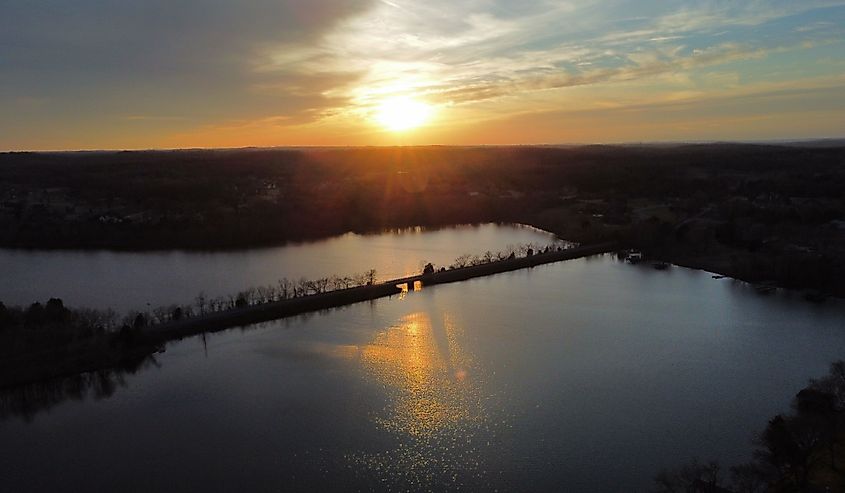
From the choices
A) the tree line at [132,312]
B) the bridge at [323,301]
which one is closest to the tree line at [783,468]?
the bridge at [323,301]

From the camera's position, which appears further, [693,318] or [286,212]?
[286,212]

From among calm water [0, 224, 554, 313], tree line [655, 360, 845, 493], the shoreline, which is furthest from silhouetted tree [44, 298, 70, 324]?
tree line [655, 360, 845, 493]

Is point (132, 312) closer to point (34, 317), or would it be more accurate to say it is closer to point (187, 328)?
point (187, 328)

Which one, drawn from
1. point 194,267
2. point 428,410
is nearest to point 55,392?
point 428,410

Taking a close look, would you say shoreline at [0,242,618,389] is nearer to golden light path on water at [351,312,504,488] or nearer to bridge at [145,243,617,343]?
bridge at [145,243,617,343]

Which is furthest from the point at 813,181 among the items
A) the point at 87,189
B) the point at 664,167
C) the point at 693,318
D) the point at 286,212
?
the point at 87,189

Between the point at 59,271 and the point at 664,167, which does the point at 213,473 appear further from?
the point at 664,167
